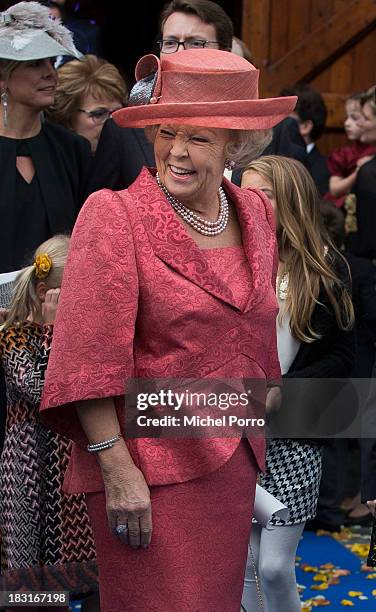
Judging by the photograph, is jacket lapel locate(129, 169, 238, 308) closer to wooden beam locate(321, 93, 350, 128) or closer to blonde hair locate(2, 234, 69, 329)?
blonde hair locate(2, 234, 69, 329)

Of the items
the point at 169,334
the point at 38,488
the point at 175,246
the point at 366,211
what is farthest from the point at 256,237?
the point at 366,211

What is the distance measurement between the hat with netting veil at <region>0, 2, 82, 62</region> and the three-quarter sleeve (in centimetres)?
150

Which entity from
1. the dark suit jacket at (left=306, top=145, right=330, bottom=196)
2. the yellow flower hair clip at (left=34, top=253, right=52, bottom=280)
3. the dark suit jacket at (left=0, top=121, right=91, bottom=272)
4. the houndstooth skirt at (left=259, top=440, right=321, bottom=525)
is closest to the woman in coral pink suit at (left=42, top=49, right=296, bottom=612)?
the houndstooth skirt at (left=259, top=440, right=321, bottom=525)

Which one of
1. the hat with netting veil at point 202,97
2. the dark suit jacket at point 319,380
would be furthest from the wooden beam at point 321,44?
the hat with netting veil at point 202,97

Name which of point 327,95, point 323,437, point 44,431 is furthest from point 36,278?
point 327,95

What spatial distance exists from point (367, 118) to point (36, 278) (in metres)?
2.93

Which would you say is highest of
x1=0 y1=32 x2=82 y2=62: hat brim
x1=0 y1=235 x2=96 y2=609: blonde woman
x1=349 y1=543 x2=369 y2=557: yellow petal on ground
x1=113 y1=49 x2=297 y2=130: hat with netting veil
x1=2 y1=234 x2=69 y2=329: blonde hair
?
x1=0 y1=32 x2=82 y2=62: hat brim

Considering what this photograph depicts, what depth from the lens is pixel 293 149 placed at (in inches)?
205

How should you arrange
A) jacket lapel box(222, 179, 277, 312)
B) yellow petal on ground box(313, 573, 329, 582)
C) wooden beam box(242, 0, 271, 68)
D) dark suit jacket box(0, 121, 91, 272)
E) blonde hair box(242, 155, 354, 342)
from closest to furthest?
jacket lapel box(222, 179, 277, 312), blonde hair box(242, 155, 354, 342), dark suit jacket box(0, 121, 91, 272), yellow petal on ground box(313, 573, 329, 582), wooden beam box(242, 0, 271, 68)

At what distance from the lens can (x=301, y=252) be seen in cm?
381

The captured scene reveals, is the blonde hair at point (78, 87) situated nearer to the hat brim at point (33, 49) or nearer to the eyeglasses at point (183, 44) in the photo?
the eyeglasses at point (183, 44)

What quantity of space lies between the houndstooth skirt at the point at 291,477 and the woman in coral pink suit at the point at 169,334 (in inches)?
29.7

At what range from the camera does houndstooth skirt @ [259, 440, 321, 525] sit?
3648 millimetres

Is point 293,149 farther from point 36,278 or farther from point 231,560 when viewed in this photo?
point 231,560
